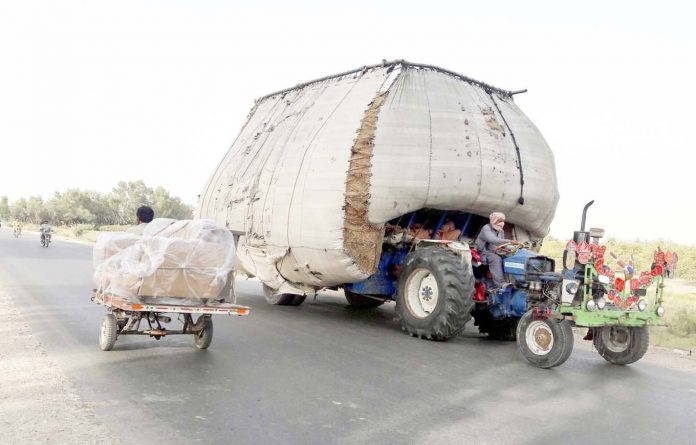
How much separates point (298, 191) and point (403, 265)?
1983mm

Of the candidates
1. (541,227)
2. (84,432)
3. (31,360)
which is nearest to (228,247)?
(31,360)

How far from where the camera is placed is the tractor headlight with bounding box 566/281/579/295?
6.82 meters

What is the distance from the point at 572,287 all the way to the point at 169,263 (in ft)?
14.7

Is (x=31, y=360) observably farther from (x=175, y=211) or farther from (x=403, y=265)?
(x=175, y=211)

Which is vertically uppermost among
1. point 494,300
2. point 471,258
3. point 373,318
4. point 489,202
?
→ point 489,202

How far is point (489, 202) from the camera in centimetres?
914

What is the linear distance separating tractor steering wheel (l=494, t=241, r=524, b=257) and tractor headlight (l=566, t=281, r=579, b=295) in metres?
1.31

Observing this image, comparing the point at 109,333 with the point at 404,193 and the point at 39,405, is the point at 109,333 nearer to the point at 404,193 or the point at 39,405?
the point at 39,405

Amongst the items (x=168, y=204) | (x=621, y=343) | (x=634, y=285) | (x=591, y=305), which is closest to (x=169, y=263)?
(x=591, y=305)

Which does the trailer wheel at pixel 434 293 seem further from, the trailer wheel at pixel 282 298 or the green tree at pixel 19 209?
the green tree at pixel 19 209

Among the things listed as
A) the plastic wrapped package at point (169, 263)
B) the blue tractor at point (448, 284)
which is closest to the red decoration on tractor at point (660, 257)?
the blue tractor at point (448, 284)

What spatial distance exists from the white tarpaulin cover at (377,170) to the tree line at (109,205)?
81.6 meters

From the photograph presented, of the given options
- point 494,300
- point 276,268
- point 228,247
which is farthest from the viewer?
point 276,268

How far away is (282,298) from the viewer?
39.9 feet
